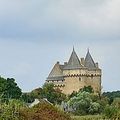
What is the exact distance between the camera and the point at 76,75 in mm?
129125

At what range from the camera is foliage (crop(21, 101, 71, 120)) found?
22.6 m

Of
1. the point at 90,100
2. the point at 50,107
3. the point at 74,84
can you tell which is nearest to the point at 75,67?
the point at 74,84

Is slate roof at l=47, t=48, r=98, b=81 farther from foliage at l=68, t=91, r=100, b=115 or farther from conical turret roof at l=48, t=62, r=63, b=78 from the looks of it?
foliage at l=68, t=91, r=100, b=115

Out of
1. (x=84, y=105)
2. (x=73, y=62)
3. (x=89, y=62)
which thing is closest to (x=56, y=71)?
(x=73, y=62)

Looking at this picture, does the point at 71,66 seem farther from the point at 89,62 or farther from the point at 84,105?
the point at 84,105

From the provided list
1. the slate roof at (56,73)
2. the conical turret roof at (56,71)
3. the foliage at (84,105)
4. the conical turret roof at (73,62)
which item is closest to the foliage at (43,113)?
the foliage at (84,105)

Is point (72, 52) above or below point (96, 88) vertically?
above

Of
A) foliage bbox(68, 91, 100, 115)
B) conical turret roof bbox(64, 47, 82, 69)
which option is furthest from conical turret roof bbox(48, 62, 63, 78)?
foliage bbox(68, 91, 100, 115)

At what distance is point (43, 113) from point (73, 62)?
10693 centimetres

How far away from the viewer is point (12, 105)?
854 inches

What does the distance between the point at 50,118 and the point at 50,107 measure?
1352 mm

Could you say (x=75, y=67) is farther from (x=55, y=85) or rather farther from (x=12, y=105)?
(x=12, y=105)

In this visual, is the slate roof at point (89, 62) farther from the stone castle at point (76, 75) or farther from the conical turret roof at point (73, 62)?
the conical turret roof at point (73, 62)

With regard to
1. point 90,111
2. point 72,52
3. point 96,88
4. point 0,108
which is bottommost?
point 0,108
